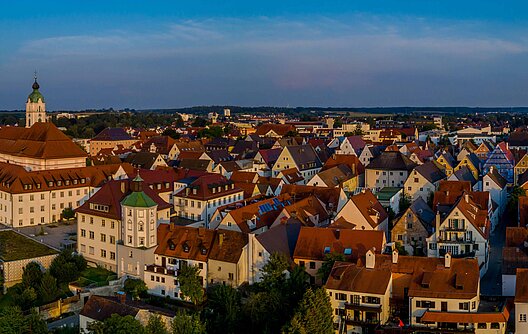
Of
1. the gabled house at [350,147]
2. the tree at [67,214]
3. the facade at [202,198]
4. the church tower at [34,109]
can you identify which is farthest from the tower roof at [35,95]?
the gabled house at [350,147]

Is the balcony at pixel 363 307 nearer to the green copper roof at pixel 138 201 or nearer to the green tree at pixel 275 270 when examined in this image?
the green tree at pixel 275 270

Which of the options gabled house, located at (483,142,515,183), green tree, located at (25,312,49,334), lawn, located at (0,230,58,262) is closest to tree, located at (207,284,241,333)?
green tree, located at (25,312,49,334)

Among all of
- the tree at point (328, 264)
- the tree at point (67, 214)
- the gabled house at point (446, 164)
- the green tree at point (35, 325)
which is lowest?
the green tree at point (35, 325)

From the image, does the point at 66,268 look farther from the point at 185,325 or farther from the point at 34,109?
the point at 34,109

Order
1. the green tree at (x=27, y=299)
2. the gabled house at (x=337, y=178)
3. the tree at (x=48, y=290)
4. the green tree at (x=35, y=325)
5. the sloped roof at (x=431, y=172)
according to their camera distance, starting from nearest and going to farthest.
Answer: the green tree at (x=35, y=325) → the green tree at (x=27, y=299) → the tree at (x=48, y=290) → the sloped roof at (x=431, y=172) → the gabled house at (x=337, y=178)

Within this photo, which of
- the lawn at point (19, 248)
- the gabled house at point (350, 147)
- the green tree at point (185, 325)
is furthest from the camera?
the gabled house at point (350, 147)

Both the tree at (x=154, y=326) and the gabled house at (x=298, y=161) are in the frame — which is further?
the gabled house at (x=298, y=161)
